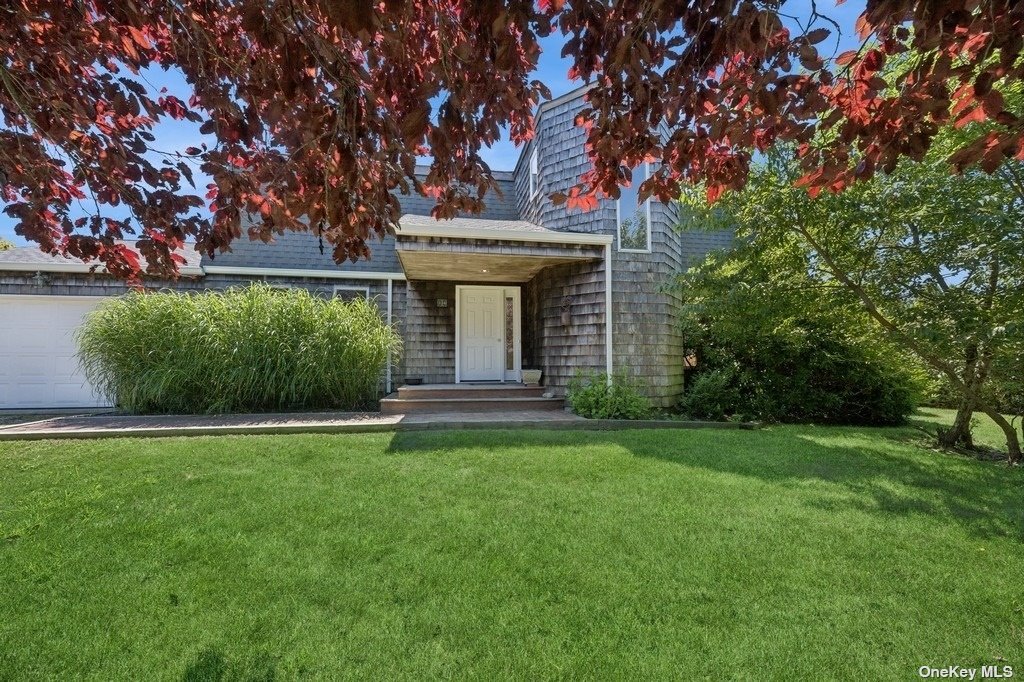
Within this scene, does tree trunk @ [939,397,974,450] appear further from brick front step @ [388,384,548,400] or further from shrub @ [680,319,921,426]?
brick front step @ [388,384,548,400]

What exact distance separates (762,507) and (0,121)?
5853 millimetres

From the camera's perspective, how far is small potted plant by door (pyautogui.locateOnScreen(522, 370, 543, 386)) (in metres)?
8.55

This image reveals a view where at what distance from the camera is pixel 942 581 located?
250 cm

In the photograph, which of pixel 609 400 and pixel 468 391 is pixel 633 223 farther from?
pixel 468 391

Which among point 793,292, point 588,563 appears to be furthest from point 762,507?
point 793,292

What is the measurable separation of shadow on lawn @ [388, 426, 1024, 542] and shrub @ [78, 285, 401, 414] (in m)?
2.46

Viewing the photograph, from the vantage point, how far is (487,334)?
965cm

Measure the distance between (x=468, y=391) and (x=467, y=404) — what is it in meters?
0.53

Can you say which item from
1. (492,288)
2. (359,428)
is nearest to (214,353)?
(359,428)

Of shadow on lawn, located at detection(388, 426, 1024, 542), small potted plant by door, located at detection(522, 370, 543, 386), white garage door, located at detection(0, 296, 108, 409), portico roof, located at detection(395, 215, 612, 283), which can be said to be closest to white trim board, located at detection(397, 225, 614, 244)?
portico roof, located at detection(395, 215, 612, 283)

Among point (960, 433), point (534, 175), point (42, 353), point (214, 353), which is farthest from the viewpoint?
point (534, 175)

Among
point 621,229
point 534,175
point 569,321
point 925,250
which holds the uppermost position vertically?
point 534,175

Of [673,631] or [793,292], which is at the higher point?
[793,292]

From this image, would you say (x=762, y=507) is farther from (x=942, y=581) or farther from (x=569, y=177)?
(x=569, y=177)
